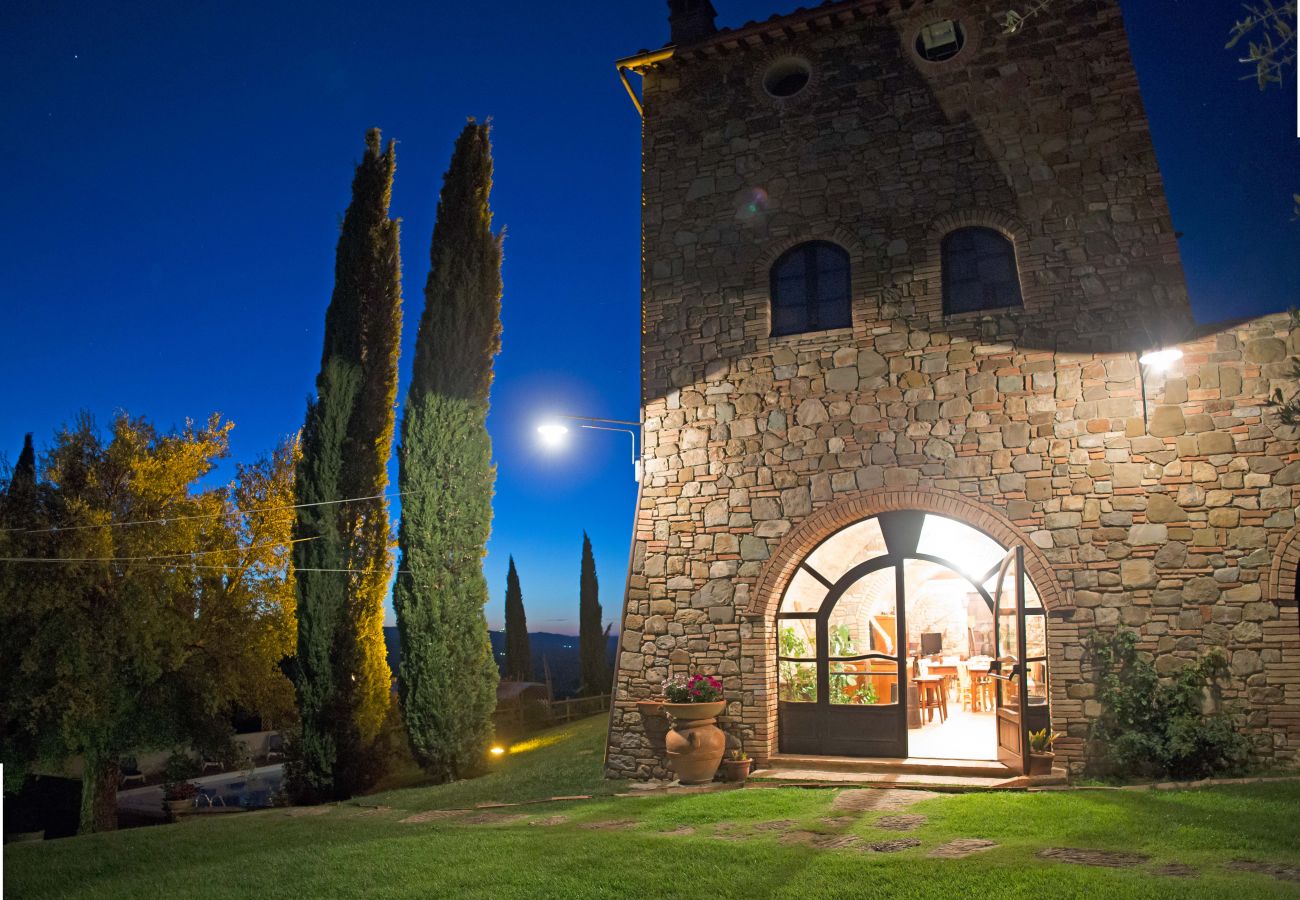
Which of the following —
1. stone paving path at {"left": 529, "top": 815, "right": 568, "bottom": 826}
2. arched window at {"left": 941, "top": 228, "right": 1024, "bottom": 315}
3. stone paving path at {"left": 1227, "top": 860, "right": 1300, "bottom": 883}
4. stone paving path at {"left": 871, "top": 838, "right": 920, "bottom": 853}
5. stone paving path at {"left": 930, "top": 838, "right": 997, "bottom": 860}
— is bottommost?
stone paving path at {"left": 529, "top": 815, "right": 568, "bottom": 826}

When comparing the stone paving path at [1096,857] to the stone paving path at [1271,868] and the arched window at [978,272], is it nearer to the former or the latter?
the stone paving path at [1271,868]

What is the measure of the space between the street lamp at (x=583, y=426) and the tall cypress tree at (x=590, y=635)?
17.3 m

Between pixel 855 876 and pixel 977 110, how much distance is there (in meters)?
8.35

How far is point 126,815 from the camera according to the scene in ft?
48.6

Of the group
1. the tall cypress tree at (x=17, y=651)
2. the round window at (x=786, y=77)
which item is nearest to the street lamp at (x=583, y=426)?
the round window at (x=786, y=77)

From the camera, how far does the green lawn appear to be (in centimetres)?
507

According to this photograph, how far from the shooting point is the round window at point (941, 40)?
10.1m

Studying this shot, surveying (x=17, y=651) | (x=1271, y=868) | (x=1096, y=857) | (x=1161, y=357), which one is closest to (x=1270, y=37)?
(x=1271, y=868)

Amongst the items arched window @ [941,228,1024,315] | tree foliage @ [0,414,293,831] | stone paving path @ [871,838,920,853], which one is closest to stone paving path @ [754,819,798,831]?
stone paving path @ [871,838,920,853]

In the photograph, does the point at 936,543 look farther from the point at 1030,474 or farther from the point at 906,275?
the point at 906,275

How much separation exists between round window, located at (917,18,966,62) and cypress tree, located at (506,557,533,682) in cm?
2440

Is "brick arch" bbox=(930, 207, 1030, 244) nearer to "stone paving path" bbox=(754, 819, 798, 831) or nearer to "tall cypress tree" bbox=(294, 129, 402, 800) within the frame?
"stone paving path" bbox=(754, 819, 798, 831)

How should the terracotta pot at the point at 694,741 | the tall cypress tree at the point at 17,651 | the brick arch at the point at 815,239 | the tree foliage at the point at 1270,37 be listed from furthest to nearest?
the tall cypress tree at the point at 17,651 < the brick arch at the point at 815,239 < the terracotta pot at the point at 694,741 < the tree foliage at the point at 1270,37

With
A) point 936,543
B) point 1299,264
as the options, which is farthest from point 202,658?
point 1299,264
